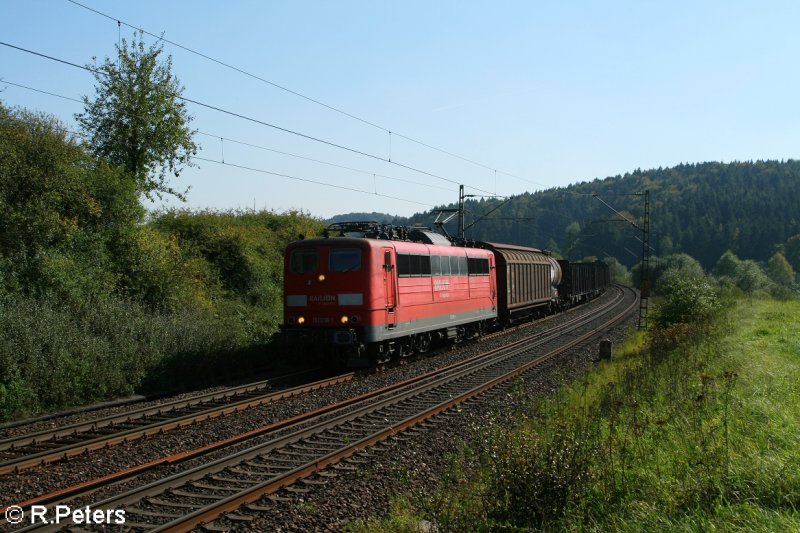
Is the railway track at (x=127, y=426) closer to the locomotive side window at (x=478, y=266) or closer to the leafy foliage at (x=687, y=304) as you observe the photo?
the locomotive side window at (x=478, y=266)

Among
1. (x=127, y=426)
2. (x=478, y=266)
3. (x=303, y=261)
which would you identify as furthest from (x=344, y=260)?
(x=478, y=266)

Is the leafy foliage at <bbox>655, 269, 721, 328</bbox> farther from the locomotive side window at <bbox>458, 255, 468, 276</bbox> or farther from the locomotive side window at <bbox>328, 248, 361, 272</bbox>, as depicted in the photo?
the locomotive side window at <bbox>328, 248, 361, 272</bbox>

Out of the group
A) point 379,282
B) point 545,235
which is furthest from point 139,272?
point 545,235

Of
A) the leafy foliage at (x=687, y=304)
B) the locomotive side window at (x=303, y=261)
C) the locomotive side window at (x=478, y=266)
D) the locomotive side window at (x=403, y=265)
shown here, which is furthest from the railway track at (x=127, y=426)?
the leafy foliage at (x=687, y=304)

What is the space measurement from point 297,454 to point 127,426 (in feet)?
11.3

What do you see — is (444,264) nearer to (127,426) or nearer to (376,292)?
(376,292)

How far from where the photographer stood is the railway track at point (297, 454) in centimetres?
712

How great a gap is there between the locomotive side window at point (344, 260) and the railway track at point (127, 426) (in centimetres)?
295

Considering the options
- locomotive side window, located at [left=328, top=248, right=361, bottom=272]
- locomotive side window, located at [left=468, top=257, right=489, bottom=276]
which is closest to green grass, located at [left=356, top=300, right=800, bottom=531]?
locomotive side window, located at [left=328, top=248, right=361, bottom=272]

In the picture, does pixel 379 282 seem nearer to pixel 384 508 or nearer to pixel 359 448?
pixel 359 448

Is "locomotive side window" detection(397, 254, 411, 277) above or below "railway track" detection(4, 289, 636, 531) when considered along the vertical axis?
above

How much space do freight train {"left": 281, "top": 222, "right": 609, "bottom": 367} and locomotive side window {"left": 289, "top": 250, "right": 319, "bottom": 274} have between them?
2cm

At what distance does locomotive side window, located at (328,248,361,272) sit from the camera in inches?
645

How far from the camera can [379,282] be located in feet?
54.5
